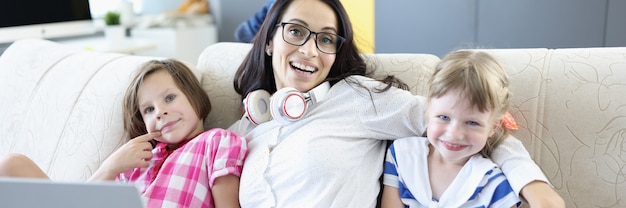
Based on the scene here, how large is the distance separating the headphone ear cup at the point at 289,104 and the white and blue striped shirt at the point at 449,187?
0.23 m

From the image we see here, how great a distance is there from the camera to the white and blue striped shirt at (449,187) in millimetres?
1216

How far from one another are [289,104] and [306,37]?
190 mm

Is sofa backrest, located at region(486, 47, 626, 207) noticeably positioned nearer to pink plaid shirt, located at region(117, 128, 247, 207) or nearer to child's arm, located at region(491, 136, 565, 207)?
child's arm, located at region(491, 136, 565, 207)

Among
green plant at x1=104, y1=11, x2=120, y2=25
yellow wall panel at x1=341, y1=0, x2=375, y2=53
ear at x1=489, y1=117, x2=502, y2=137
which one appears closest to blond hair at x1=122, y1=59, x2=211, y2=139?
ear at x1=489, y1=117, x2=502, y2=137

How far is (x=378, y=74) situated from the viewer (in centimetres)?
157

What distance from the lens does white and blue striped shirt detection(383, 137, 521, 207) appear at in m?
1.22

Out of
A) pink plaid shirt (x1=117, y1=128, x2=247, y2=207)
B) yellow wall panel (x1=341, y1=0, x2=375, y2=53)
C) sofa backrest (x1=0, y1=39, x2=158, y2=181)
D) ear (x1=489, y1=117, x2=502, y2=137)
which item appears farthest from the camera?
yellow wall panel (x1=341, y1=0, x2=375, y2=53)

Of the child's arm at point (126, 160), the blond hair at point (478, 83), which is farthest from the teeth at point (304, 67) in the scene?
the child's arm at point (126, 160)

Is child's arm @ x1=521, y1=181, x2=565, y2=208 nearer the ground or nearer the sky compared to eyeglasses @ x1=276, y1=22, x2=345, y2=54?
nearer the ground

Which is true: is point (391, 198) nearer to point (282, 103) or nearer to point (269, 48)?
point (282, 103)

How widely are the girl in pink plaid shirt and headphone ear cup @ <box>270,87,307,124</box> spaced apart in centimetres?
13

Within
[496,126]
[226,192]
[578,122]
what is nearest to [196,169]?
[226,192]

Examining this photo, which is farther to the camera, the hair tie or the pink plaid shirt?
the pink plaid shirt

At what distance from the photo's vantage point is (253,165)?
55.9 inches
